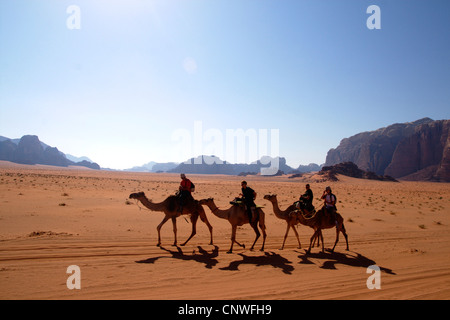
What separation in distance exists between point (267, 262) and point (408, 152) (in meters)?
143

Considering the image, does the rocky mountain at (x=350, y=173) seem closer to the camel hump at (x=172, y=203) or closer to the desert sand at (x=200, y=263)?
the desert sand at (x=200, y=263)

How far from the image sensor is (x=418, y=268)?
8391mm

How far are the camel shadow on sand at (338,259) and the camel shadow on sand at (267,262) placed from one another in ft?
2.32

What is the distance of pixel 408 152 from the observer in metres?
123

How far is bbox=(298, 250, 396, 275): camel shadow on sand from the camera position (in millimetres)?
8740

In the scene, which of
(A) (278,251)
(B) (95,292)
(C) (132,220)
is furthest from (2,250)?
(A) (278,251)

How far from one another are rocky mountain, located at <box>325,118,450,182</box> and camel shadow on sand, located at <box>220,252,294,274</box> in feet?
387

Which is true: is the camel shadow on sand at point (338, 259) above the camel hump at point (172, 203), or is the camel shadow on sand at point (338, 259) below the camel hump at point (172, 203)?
below

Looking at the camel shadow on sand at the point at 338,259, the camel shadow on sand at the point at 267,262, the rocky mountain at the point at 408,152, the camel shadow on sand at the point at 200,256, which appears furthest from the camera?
the rocky mountain at the point at 408,152

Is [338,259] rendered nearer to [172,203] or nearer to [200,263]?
[200,263]

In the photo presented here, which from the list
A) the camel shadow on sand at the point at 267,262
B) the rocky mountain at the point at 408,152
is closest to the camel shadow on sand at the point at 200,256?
the camel shadow on sand at the point at 267,262

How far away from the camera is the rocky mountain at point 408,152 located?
108 meters
